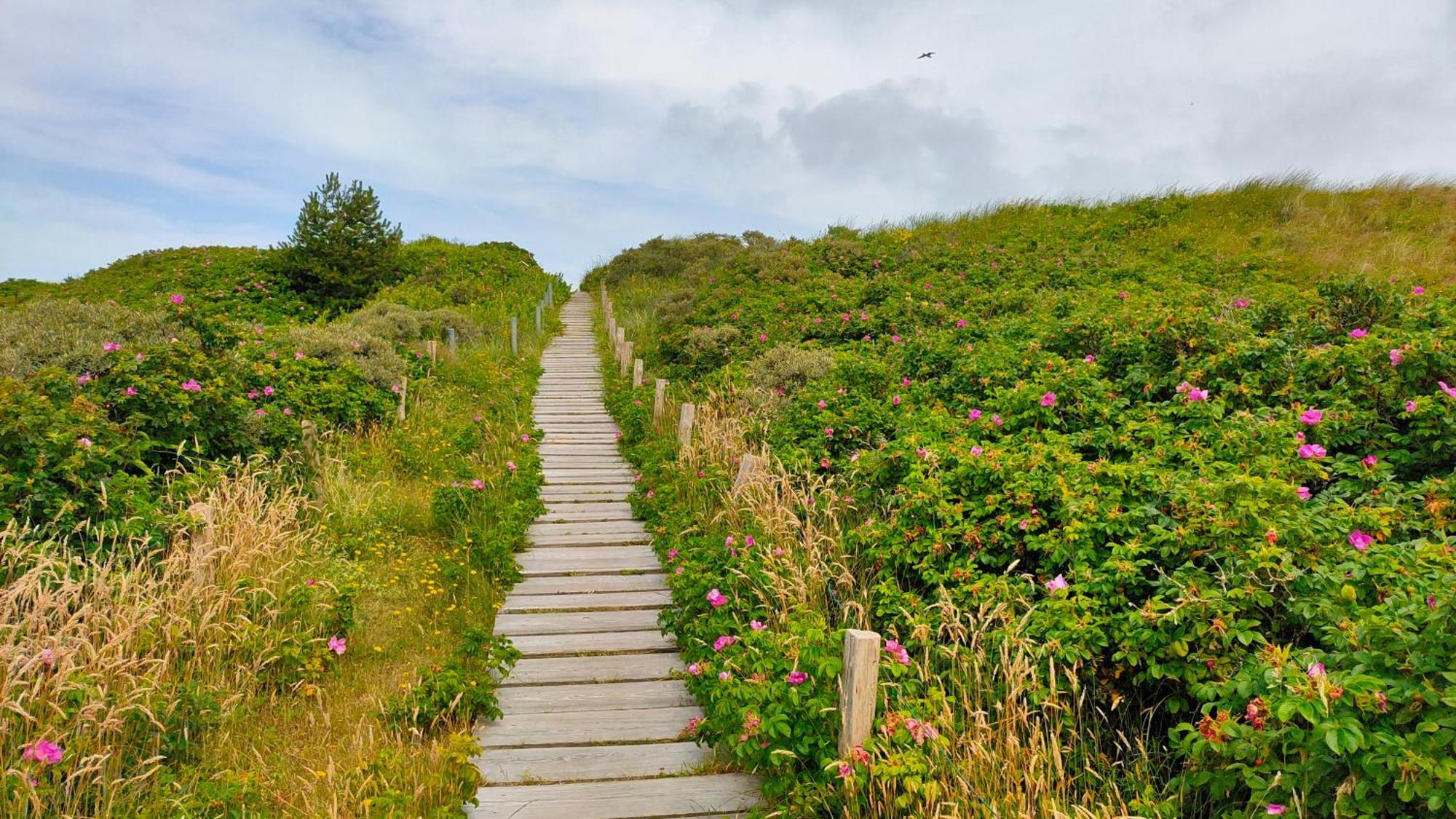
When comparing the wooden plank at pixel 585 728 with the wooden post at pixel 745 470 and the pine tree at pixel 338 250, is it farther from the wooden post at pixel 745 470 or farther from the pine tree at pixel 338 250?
the pine tree at pixel 338 250

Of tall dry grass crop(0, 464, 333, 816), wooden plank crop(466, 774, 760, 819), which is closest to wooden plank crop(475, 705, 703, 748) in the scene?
wooden plank crop(466, 774, 760, 819)

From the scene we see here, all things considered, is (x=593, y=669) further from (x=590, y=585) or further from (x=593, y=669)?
(x=590, y=585)

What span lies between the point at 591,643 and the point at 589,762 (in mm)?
1501

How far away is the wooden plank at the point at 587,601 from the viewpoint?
6.60m

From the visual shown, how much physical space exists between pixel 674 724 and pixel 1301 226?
1824 centimetres

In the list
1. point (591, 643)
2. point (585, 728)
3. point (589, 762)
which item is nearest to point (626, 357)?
point (591, 643)

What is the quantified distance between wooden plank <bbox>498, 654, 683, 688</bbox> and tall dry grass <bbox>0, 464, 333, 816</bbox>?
5.24 feet

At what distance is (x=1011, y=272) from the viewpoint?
15.5m

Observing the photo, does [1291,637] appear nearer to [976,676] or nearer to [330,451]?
[976,676]

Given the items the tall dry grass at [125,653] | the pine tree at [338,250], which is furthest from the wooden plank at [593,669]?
the pine tree at [338,250]

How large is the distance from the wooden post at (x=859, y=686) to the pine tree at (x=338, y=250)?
81.8 ft

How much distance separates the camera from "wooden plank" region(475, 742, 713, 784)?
4.46m

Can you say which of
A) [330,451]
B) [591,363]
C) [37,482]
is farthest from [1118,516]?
[591,363]

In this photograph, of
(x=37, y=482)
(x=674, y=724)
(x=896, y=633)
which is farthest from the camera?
(x=37, y=482)
